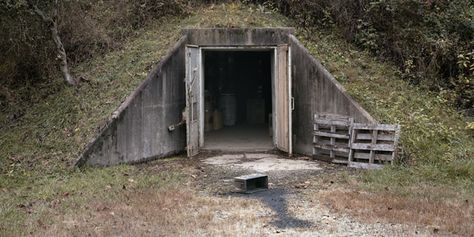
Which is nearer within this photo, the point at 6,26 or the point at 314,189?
the point at 314,189

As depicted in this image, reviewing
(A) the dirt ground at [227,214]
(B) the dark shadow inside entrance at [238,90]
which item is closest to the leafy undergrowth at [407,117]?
(A) the dirt ground at [227,214]

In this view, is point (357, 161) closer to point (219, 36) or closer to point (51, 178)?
point (219, 36)

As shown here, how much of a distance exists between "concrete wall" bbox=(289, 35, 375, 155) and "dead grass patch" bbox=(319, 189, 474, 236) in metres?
3.19

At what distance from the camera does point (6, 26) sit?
12.7 metres

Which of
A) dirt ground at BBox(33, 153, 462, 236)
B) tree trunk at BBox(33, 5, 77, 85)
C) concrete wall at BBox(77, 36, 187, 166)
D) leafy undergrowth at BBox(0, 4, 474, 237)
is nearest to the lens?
dirt ground at BBox(33, 153, 462, 236)

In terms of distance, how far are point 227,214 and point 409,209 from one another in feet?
8.29

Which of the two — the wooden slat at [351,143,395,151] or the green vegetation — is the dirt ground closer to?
the wooden slat at [351,143,395,151]

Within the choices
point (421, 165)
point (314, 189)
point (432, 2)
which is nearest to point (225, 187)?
point (314, 189)

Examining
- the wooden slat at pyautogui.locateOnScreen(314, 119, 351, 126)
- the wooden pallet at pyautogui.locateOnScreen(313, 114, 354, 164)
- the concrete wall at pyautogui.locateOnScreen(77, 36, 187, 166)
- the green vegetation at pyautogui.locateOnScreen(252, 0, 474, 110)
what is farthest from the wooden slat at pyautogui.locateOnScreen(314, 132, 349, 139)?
the green vegetation at pyautogui.locateOnScreen(252, 0, 474, 110)

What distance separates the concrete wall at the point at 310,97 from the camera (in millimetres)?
11250

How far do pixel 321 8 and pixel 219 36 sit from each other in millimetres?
4296

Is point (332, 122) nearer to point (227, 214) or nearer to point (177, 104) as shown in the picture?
point (177, 104)

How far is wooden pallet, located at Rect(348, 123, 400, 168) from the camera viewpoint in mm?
10062

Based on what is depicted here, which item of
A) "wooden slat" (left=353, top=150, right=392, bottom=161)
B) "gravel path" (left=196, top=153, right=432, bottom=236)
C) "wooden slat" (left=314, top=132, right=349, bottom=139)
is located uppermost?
"wooden slat" (left=314, top=132, right=349, bottom=139)
